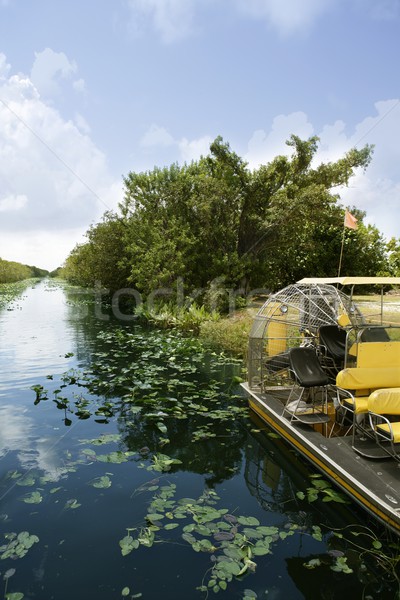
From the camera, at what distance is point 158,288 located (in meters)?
28.2

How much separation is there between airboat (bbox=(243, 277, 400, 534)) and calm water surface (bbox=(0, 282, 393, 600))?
2.03 ft

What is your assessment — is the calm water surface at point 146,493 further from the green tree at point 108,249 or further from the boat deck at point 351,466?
the green tree at point 108,249

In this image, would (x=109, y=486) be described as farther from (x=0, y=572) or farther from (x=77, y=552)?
(x=0, y=572)

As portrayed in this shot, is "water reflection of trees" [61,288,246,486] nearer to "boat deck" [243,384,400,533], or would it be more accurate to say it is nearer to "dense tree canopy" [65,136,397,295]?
"boat deck" [243,384,400,533]

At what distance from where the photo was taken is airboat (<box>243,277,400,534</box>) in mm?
5451

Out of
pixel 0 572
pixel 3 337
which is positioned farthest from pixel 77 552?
pixel 3 337

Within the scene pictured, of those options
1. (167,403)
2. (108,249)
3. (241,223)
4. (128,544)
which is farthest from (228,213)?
(128,544)

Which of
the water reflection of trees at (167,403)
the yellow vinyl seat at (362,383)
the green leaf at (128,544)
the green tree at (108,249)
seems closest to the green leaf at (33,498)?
the green leaf at (128,544)

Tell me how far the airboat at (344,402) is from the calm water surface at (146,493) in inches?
24.3

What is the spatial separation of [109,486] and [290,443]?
138 inches

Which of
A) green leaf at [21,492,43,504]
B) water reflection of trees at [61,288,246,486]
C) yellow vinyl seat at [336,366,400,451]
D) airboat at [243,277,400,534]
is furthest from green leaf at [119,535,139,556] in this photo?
yellow vinyl seat at [336,366,400,451]

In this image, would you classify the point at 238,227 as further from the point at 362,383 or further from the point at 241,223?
the point at 362,383

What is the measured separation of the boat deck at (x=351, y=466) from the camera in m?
4.91

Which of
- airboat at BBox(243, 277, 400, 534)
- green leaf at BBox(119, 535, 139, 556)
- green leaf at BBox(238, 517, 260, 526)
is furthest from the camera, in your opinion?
airboat at BBox(243, 277, 400, 534)
